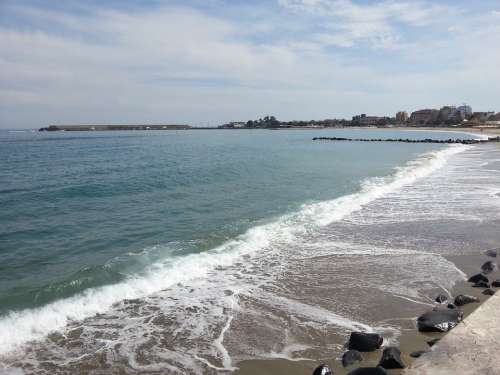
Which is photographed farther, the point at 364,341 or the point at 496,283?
the point at 496,283

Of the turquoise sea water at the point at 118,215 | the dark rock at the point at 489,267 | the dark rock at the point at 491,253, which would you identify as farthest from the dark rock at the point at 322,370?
the dark rock at the point at 491,253

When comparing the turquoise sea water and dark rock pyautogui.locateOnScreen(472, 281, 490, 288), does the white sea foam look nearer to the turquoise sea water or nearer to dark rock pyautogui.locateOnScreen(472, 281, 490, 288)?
the turquoise sea water

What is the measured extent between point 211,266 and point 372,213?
8536 millimetres

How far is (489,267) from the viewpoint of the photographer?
1003cm

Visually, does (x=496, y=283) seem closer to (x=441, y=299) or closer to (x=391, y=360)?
(x=441, y=299)

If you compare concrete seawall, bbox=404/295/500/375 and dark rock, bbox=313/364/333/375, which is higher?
concrete seawall, bbox=404/295/500/375

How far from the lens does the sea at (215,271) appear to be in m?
6.96

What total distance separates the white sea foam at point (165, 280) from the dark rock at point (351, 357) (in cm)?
116

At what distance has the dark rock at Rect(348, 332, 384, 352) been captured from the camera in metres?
6.56

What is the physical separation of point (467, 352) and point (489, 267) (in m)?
5.23

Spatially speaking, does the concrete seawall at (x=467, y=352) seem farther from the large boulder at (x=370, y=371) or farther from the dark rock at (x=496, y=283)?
the dark rock at (x=496, y=283)

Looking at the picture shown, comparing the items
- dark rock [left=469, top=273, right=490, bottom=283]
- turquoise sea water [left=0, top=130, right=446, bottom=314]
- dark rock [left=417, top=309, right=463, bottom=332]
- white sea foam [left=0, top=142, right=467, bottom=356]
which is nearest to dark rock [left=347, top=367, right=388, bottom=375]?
white sea foam [left=0, top=142, right=467, bottom=356]

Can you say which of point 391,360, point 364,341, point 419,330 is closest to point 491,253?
point 419,330

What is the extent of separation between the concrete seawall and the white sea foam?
1.73 m
